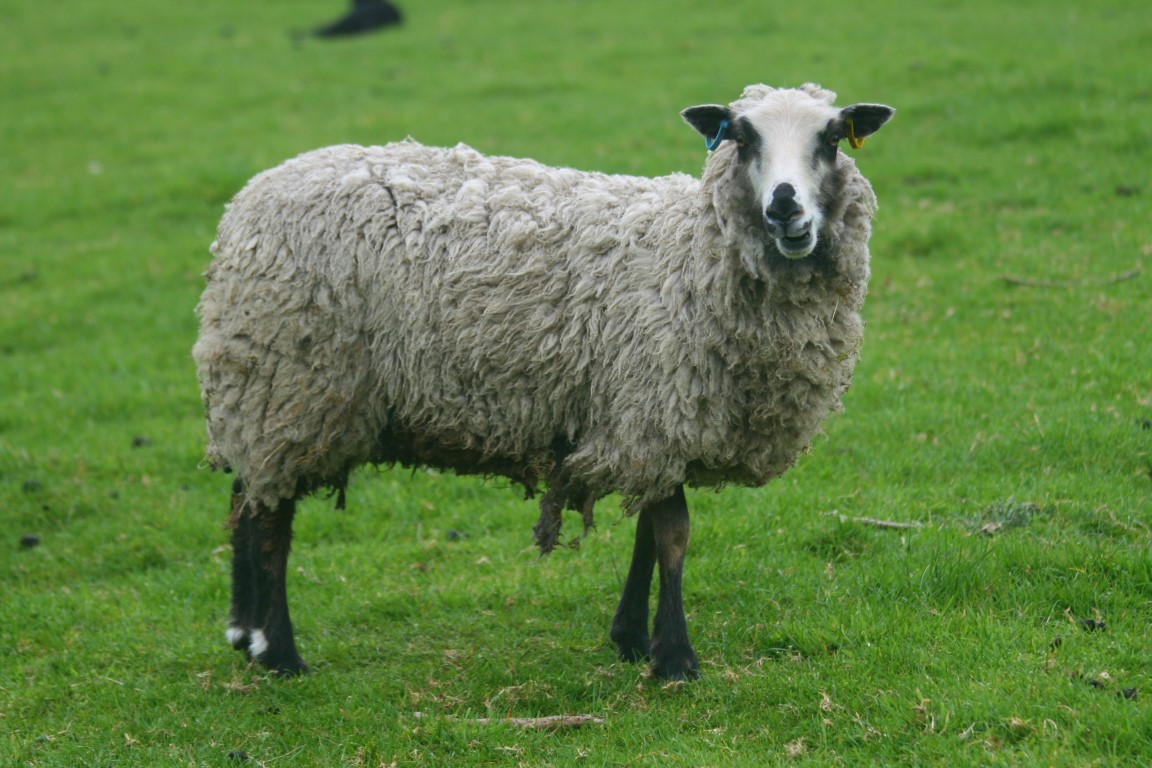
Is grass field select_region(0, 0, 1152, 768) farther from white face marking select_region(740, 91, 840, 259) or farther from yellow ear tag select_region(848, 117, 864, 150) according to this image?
yellow ear tag select_region(848, 117, 864, 150)

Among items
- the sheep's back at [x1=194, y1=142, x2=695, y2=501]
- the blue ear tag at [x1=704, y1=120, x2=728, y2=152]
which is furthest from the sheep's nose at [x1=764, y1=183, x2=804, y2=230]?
A: the sheep's back at [x1=194, y1=142, x2=695, y2=501]

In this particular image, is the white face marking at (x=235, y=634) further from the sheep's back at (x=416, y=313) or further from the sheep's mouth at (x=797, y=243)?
the sheep's mouth at (x=797, y=243)

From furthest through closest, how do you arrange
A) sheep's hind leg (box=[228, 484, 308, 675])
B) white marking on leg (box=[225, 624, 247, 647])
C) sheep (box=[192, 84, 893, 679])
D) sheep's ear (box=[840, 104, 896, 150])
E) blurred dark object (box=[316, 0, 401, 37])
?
blurred dark object (box=[316, 0, 401, 37]), white marking on leg (box=[225, 624, 247, 647]), sheep's hind leg (box=[228, 484, 308, 675]), sheep (box=[192, 84, 893, 679]), sheep's ear (box=[840, 104, 896, 150])

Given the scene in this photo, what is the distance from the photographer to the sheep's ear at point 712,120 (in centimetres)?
525

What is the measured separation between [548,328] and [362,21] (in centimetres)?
1603

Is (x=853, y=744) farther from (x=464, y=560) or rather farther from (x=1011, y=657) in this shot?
(x=464, y=560)

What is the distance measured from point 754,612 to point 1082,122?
821 centimetres

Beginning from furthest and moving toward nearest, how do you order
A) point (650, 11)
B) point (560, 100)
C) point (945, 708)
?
point (650, 11)
point (560, 100)
point (945, 708)

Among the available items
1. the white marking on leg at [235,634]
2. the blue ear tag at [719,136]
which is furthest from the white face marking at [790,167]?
the white marking on leg at [235,634]

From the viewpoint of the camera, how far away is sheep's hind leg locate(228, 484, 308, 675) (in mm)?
6211

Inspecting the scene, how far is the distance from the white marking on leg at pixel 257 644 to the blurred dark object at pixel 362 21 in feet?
51.7

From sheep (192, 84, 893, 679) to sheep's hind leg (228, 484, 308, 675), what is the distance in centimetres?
1

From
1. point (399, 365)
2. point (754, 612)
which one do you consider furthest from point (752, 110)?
point (754, 612)

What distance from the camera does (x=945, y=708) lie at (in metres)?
4.79
